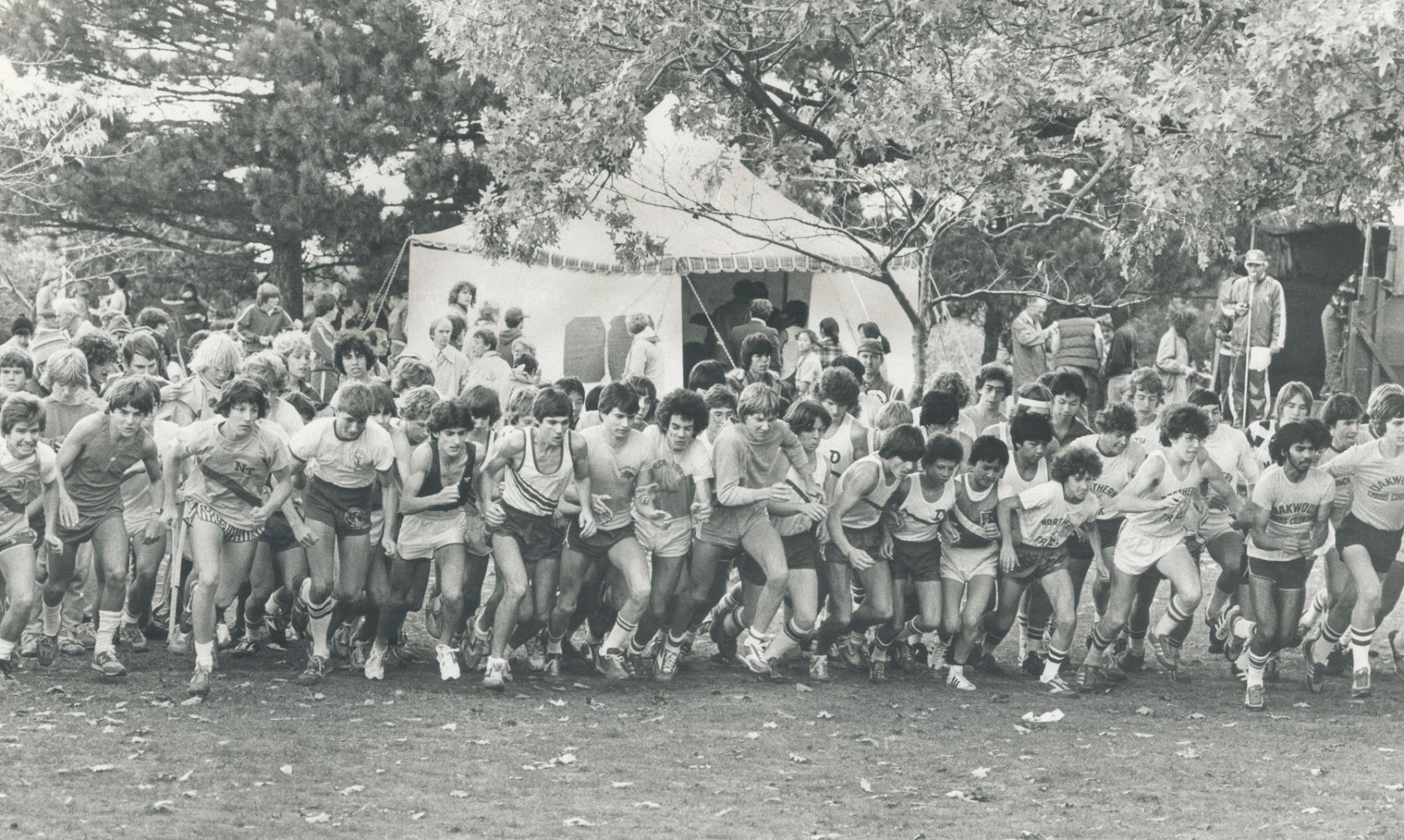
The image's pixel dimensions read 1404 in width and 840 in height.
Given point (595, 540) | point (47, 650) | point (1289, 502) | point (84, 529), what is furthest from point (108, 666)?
point (1289, 502)

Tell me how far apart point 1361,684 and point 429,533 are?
4.96 meters

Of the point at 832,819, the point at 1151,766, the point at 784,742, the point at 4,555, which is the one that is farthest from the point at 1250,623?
the point at 4,555

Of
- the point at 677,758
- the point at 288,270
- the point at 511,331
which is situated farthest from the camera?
the point at 288,270

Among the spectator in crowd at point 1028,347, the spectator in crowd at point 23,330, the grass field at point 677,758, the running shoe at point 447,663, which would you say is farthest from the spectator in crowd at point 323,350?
the spectator in crowd at point 1028,347

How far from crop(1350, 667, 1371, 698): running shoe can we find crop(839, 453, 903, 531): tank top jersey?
2605 millimetres

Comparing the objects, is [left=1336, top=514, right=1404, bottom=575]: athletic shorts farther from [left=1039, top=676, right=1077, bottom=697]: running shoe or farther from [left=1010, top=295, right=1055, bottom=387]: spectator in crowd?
[left=1010, top=295, right=1055, bottom=387]: spectator in crowd

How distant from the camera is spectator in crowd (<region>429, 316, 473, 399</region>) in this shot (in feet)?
45.2

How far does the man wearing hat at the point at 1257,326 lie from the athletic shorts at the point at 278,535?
999 centimetres

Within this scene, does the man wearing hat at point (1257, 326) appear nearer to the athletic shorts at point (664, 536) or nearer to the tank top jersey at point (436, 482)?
the athletic shorts at point (664, 536)

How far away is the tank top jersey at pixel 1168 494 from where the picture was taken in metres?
9.24

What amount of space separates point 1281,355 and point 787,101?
7.59 metres

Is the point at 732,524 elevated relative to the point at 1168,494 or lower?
lower

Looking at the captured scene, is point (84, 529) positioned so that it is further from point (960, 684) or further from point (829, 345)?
point (829, 345)

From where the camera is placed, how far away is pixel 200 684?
8.31 meters
